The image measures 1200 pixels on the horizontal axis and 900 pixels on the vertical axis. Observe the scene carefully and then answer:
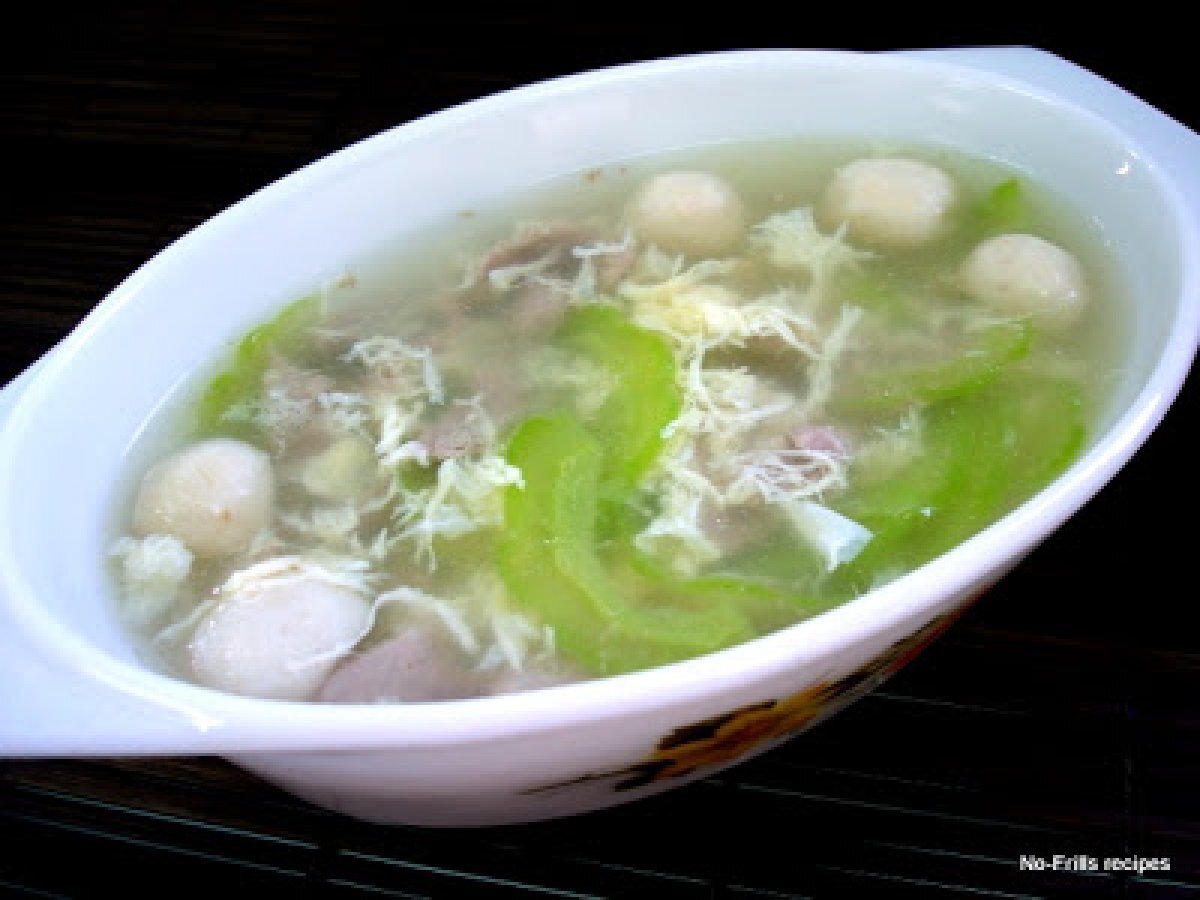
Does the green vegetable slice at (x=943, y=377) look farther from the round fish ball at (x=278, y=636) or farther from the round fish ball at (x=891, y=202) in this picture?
the round fish ball at (x=278, y=636)

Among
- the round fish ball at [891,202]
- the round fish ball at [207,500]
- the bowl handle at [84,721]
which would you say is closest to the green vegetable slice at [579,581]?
the round fish ball at [207,500]

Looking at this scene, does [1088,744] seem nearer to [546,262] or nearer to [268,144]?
[546,262]

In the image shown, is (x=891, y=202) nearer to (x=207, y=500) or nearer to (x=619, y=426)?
(x=619, y=426)

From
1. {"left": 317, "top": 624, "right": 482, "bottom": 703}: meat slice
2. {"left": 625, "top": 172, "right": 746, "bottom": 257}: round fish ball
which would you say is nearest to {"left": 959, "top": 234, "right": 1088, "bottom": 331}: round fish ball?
{"left": 625, "top": 172, "right": 746, "bottom": 257}: round fish ball

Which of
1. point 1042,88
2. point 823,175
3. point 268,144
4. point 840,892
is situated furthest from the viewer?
point 268,144

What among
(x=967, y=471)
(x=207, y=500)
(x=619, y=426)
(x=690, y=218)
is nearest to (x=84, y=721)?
(x=207, y=500)

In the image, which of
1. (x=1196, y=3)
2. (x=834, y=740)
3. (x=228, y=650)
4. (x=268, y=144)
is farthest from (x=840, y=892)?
(x=1196, y=3)
